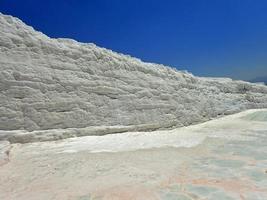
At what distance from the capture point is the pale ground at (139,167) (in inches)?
131

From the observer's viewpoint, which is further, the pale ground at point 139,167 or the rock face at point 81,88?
the rock face at point 81,88

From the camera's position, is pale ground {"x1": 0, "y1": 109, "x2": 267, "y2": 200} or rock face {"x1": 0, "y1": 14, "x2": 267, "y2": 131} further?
rock face {"x1": 0, "y1": 14, "x2": 267, "y2": 131}

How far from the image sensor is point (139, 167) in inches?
171

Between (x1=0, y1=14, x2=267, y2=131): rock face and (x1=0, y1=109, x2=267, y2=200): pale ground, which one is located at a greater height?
(x1=0, y1=14, x2=267, y2=131): rock face

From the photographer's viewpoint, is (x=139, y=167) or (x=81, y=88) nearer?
(x=139, y=167)

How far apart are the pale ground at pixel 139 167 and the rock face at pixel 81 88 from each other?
0.70 metres

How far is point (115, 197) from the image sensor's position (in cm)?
322

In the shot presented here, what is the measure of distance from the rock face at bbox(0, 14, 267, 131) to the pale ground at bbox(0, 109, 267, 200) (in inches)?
27.4

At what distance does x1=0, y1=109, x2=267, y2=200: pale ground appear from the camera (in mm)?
3326

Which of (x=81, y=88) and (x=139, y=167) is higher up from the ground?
(x=81, y=88)

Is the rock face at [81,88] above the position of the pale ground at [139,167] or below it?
above

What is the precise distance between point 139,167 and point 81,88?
3.59m

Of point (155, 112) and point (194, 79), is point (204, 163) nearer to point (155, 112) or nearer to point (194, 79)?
point (155, 112)

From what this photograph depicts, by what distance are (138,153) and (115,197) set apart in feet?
6.92
